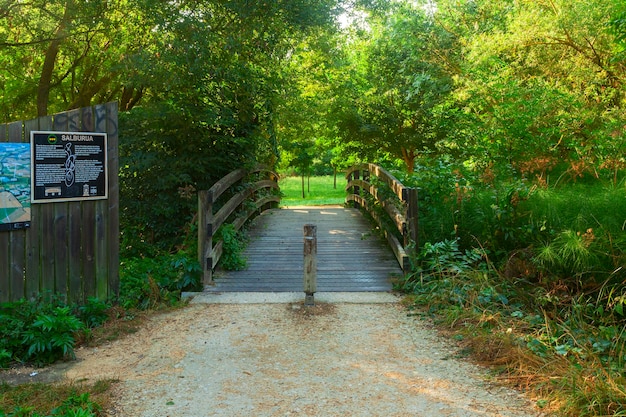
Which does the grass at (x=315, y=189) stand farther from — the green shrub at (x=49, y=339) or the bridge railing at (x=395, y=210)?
the green shrub at (x=49, y=339)

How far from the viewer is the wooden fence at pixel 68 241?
5.45 m

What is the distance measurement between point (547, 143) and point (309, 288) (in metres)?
6.12

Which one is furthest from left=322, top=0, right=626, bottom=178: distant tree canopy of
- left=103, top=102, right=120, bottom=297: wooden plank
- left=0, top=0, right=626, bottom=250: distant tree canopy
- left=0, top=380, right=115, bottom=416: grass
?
left=0, top=380, right=115, bottom=416: grass

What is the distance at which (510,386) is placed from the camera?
165 inches

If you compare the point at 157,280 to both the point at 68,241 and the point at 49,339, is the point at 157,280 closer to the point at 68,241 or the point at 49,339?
the point at 68,241

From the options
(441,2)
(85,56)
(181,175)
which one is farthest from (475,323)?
(441,2)

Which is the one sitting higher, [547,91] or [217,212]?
[547,91]

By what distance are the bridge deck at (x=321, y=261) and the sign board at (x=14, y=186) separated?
259 centimetres

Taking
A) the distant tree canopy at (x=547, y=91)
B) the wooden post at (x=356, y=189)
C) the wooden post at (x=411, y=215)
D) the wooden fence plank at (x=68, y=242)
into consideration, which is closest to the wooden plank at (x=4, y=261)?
the wooden fence plank at (x=68, y=242)

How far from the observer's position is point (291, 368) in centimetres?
462

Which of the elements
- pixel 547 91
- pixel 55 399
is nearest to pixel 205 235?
pixel 55 399

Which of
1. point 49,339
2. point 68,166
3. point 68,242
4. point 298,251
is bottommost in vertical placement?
point 49,339

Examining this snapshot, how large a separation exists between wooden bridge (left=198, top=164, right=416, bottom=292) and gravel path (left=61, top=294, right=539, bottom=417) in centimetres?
112

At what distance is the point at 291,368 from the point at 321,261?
3996mm
